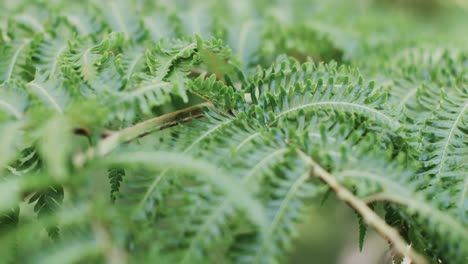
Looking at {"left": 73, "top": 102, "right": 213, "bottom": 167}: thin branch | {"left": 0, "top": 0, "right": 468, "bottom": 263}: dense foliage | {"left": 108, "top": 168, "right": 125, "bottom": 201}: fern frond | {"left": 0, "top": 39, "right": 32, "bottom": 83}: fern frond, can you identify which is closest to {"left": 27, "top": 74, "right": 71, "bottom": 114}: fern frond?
{"left": 0, "top": 0, "right": 468, "bottom": 263}: dense foliage

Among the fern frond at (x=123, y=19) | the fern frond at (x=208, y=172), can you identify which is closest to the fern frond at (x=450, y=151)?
the fern frond at (x=208, y=172)

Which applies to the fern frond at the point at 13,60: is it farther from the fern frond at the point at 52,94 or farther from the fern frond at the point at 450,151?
the fern frond at the point at 450,151

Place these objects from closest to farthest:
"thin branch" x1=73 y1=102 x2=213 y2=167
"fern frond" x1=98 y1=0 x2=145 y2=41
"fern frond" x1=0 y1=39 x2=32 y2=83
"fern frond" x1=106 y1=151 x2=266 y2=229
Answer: "fern frond" x1=106 y1=151 x2=266 y2=229
"thin branch" x1=73 y1=102 x2=213 y2=167
"fern frond" x1=0 y1=39 x2=32 y2=83
"fern frond" x1=98 y1=0 x2=145 y2=41

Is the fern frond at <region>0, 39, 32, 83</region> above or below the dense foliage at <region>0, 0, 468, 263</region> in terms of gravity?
above

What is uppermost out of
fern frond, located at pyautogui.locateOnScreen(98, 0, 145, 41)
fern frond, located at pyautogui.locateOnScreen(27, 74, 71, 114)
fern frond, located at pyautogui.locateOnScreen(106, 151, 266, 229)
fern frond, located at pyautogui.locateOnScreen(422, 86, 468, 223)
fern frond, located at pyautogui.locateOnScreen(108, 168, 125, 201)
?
fern frond, located at pyautogui.locateOnScreen(98, 0, 145, 41)

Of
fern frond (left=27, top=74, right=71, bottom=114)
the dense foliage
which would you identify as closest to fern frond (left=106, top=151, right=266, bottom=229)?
the dense foliage

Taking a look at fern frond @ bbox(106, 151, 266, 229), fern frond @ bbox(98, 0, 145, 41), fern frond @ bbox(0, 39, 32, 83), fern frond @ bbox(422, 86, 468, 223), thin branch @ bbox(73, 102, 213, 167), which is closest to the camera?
fern frond @ bbox(106, 151, 266, 229)

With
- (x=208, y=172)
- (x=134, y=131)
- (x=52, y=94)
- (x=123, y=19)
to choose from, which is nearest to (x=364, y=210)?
(x=208, y=172)

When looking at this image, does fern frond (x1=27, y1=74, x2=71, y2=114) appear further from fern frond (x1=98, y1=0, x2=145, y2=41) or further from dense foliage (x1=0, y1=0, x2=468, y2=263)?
fern frond (x1=98, y1=0, x2=145, y2=41)

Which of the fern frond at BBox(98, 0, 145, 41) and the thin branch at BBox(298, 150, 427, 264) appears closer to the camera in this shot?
the thin branch at BBox(298, 150, 427, 264)

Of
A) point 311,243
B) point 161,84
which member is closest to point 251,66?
point 161,84
